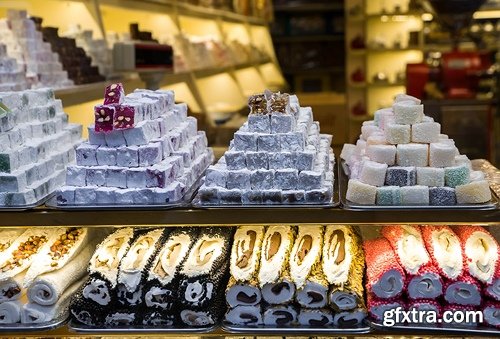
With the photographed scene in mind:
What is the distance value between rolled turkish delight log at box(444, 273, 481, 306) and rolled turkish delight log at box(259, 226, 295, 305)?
0.47 m

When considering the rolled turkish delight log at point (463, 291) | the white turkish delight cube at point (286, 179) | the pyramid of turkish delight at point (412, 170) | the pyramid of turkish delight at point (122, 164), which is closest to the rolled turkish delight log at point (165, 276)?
the pyramid of turkish delight at point (122, 164)

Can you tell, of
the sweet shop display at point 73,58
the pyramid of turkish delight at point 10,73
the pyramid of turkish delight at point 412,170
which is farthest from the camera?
the sweet shop display at point 73,58

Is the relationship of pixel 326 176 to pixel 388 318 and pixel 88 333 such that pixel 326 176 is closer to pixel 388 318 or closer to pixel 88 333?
pixel 388 318

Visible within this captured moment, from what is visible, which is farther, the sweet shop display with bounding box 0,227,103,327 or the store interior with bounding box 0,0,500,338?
the sweet shop display with bounding box 0,227,103,327

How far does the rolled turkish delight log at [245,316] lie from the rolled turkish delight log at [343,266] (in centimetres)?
23

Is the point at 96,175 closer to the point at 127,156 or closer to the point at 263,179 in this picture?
the point at 127,156

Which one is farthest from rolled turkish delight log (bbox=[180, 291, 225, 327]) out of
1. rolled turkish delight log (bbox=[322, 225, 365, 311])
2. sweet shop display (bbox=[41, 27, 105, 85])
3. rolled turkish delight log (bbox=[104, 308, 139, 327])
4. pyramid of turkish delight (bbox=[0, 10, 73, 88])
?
sweet shop display (bbox=[41, 27, 105, 85])

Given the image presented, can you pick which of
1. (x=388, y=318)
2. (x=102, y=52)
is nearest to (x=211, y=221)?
(x=388, y=318)

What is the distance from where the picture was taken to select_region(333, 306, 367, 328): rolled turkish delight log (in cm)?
227

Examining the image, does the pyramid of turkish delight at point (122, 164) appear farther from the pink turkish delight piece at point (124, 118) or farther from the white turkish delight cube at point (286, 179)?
the white turkish delight cube at point (286, 179)

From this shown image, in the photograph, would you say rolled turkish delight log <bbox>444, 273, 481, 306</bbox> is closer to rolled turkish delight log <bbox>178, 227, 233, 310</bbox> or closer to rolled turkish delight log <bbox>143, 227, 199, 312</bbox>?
rolled turkish delight log <bbox>178, 227, 233, 310</bbox>

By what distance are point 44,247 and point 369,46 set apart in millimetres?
8057

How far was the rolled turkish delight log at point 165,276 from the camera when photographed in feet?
7.57

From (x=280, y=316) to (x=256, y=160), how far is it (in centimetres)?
48
